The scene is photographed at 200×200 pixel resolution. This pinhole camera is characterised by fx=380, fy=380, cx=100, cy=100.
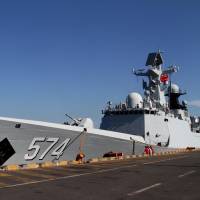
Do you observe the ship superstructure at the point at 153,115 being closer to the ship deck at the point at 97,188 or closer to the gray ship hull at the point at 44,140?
the gray ship hull at the point at 44,140

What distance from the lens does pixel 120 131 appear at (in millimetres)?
37219

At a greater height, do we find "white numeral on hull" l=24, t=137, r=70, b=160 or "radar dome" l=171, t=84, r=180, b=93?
"radar dome" l=171, t=84, r=180, b=93

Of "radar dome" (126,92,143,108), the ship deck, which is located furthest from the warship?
the ship deck

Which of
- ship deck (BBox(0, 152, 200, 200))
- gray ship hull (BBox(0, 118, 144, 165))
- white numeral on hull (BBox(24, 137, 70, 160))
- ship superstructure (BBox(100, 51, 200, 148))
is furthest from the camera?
ship superstructure (BBox(100, 51, 200, 148))

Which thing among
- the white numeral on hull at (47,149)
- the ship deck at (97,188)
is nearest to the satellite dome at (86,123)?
the white numeral on hull at (47,149)

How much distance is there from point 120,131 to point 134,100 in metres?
4.07

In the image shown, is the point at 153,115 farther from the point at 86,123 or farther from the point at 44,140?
the point at 44,140

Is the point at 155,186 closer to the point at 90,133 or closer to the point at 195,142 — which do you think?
the point at 90,133

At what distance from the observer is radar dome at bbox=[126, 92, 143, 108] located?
39125 millimetres

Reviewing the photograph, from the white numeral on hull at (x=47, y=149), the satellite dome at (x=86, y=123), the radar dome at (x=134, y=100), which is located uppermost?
the radar dome at (x=134, y=100)

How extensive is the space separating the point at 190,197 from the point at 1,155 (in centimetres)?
1343

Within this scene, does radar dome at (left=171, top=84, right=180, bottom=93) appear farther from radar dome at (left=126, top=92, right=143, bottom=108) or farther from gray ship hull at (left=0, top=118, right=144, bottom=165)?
gray ship hull at (left=0, top=118, right=144, bottom=165)

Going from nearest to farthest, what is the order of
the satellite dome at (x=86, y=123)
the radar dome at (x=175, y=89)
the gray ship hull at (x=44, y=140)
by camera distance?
the gray ship hull at (x=44, y=140), the satellite dome at (x=86, y=123), the radar dome at (x=175, y=89)

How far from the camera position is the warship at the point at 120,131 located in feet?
68.7
